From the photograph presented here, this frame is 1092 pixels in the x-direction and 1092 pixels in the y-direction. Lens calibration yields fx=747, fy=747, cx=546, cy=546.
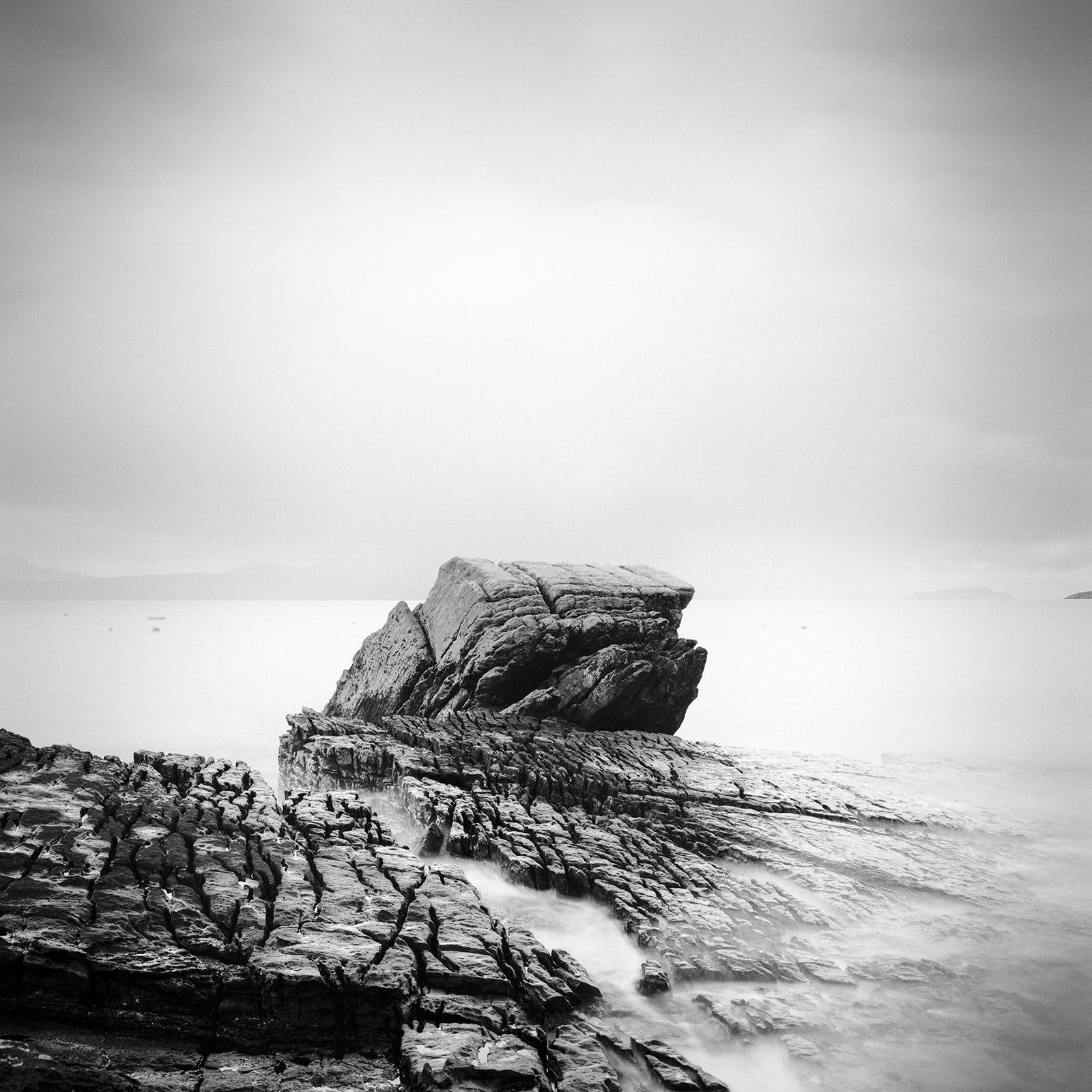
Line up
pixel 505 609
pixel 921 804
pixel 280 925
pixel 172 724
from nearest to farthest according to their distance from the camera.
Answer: pixel 280 925, pixel 921 804, pixel 505 609, pixel 172 724

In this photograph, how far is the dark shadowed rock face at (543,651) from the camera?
2053cm

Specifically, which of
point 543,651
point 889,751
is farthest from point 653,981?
point 889,751

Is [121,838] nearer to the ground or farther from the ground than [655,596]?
nearer to the ground

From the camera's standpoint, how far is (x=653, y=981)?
897 cm

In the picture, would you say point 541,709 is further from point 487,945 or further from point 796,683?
point 796,683

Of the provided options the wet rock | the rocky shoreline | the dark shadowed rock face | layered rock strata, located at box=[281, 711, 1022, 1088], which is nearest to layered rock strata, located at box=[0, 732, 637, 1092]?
the rocky shoreline

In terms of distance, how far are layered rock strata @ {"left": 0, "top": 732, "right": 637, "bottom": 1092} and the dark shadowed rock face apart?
10.4m

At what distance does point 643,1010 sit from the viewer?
855 cm

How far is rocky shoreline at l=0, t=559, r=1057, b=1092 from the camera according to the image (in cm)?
670

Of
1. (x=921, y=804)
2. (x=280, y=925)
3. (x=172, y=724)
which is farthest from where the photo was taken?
(x=172, y=724)

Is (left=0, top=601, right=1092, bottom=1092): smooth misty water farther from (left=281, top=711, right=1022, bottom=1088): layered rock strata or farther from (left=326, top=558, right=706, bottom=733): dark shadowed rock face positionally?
(left=326, top=558, right=706, bottom=733): dark shadowed rock face

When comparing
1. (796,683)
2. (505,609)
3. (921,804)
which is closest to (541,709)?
(505,609)

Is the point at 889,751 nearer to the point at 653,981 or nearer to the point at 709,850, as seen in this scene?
the point at 709,850

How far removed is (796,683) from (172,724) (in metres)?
45.0
